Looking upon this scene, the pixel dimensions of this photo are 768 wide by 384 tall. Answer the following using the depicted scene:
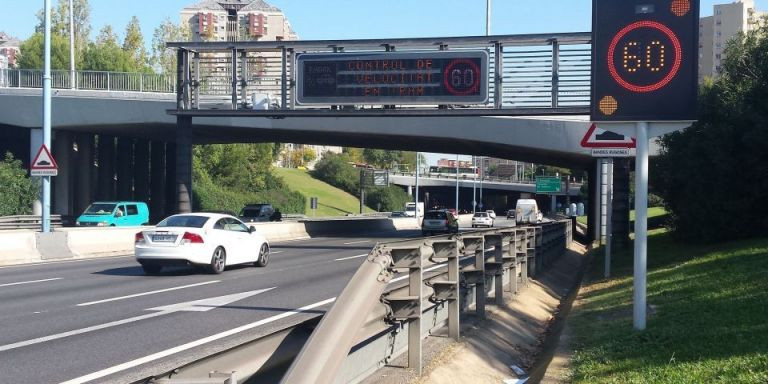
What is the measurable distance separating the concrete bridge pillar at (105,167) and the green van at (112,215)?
1318 centimetres

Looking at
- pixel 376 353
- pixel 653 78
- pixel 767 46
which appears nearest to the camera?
pixel 376 353

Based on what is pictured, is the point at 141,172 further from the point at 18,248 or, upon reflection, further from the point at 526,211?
the point at 18,248

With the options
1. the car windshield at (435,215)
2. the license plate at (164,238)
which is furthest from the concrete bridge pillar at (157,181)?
the license plate at (164,238)

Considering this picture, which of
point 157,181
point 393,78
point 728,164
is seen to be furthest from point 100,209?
point 728,164

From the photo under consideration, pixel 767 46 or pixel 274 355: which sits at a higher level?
pixel 767 46

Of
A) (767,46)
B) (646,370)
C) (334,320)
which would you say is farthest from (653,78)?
(767,46)

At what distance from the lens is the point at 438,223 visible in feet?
178

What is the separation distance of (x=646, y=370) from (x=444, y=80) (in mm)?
24934

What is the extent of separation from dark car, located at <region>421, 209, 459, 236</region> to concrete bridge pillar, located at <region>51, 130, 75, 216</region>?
20742mm

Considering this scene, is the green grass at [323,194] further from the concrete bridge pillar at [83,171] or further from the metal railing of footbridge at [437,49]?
the metal railing of footbridge at [437,49]

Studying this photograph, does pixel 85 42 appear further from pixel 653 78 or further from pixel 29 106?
pixel 653 78

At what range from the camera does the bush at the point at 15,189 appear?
53.6 m

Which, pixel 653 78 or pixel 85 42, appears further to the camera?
pixel 85 42

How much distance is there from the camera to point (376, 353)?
7.54m
